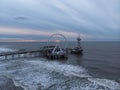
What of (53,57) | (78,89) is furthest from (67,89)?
(53,57)

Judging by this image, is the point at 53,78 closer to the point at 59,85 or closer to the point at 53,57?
the point at 59,85

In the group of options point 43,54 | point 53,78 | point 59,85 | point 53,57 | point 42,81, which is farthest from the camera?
point 43,54

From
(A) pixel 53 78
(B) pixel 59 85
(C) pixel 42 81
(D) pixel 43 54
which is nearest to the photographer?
(B) pixel 59 85

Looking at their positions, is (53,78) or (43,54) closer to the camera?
(53,78)

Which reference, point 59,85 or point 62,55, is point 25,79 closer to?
point 59,85

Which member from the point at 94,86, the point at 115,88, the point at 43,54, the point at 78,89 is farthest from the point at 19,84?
the point at 43,54

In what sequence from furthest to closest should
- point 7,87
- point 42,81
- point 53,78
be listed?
point 53,78 < point 42,81 < point 7,87

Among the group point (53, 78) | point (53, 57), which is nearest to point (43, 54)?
point (53, 57)

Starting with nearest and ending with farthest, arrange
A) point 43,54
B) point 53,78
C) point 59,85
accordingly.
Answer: point 59,85, point 53,78, point 43,54

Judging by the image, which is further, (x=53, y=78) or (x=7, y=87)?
(x=53, y=78)
